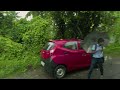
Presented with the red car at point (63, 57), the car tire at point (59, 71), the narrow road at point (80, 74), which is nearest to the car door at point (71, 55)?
the red car at point (63, 57)

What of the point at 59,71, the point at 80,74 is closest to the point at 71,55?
the point at 59,71

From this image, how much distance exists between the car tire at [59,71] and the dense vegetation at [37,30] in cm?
168

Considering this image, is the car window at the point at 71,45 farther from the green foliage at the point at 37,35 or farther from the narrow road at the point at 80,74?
the green foliage at the point at 37,35

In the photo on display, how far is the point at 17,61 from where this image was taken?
8938 millimetres

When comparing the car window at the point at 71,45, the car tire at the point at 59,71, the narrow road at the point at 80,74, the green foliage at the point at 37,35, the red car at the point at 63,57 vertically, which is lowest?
the narrow road at the point at 80,74

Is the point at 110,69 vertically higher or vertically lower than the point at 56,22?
lower

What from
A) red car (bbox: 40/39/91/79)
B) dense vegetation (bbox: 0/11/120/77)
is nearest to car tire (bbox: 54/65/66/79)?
red car (bbox: 40/39/91/79)

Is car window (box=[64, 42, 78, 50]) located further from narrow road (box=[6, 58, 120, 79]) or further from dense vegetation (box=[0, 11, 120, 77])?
dense vegetation (box=[0, 11, 120, 77])

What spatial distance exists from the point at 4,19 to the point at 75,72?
→ 588 centimetres

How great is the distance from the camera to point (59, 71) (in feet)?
23.2

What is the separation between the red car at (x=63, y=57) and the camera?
22.9 feet

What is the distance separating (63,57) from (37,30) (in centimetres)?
285

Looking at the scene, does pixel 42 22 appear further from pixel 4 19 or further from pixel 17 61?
pixel 4 19
